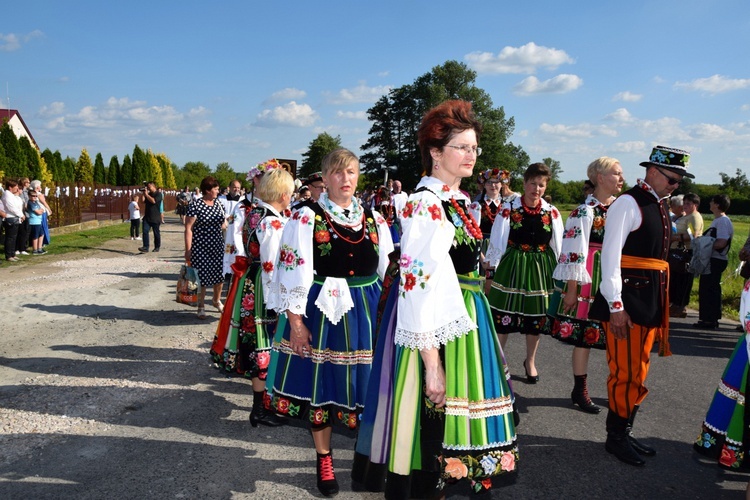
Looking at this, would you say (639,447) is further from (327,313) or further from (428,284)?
(428,284)

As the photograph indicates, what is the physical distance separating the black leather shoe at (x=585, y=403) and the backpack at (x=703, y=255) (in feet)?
15.8

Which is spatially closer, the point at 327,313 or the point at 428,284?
the point at 428,284

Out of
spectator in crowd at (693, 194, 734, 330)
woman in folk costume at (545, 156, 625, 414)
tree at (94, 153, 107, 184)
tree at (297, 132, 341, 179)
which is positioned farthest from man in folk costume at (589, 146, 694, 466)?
tree at (297, 132, 341, 179)

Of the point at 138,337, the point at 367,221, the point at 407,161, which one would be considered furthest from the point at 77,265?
the point at 407,161

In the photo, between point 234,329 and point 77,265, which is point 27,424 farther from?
point 77,265

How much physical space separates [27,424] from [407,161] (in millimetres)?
60922

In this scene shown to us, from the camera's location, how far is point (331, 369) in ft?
11.0

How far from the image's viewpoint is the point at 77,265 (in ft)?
43.0

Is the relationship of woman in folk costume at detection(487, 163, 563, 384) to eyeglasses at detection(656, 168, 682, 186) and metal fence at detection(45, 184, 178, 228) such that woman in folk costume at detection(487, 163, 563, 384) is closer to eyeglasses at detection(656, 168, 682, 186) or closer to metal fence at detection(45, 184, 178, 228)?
eyeglasses at detection(656, 168, 682, 186)

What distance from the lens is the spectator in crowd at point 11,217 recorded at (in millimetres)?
13461

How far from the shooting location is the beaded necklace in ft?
8.29

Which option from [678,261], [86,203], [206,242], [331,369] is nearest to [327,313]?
[331,369]

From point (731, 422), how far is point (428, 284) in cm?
204

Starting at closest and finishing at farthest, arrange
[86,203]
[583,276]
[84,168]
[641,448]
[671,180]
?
[671,180] < [641,448] < [583,276] < [86,203] < [84,168]
